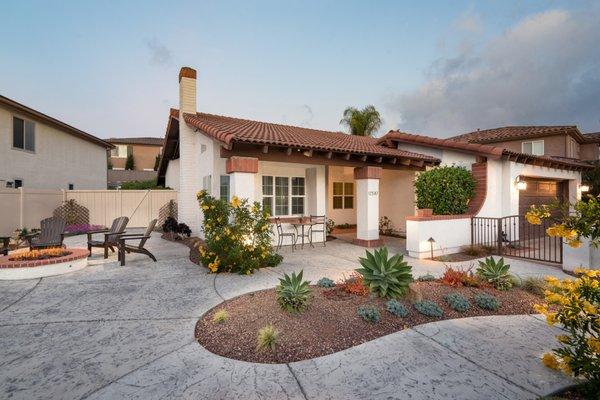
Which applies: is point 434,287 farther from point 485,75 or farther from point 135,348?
point 485,75

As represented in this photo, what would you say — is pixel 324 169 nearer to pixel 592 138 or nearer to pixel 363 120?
pixel 363 120

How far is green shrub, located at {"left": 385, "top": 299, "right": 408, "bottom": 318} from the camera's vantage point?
13.5 feet

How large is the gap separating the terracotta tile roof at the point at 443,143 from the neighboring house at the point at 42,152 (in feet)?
54.0

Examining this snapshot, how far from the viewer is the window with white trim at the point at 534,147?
72.3 feet

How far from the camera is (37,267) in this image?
6559mm

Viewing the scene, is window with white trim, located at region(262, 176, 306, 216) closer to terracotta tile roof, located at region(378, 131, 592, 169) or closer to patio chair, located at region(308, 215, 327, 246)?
patio chair, located at region(308, 215, 327, 246)

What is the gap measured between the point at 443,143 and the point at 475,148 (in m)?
1.31

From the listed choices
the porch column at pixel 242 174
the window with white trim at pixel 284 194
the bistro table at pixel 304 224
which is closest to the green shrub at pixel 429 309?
the porch column at pixel 242 174

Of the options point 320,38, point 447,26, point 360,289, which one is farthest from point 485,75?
point 360,289

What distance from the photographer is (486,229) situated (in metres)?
9.90

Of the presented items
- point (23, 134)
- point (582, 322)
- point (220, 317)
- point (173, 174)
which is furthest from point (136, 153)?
point (582, 322)

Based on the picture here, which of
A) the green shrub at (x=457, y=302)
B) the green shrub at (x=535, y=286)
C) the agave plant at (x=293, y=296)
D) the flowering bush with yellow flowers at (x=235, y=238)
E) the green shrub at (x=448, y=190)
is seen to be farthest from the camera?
the green shrub at (x=448, y=190)

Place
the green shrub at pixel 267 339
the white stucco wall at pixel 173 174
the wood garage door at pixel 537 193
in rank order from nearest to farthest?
the green shrub at pixel 267 339
the wood garage door at pixel 537 193
the white stucco wall at pixel 173 174

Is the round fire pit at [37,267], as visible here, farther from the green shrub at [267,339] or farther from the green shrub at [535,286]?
the green shrub at [535,286]
